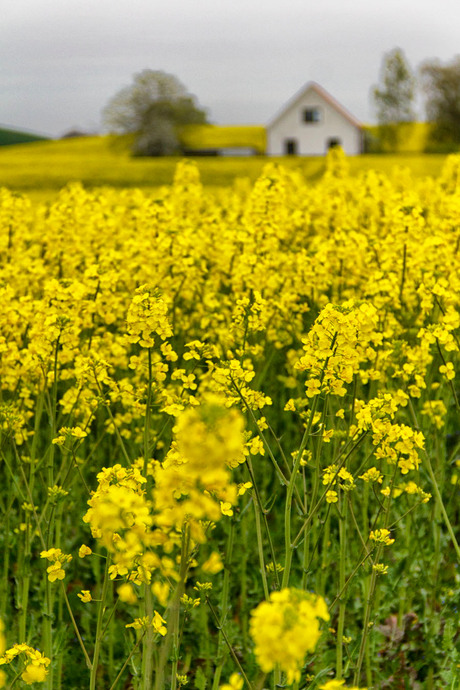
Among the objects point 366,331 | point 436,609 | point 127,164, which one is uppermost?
point 127,164

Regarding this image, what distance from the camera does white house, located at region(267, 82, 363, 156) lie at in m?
53.3

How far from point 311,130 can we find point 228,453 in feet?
177

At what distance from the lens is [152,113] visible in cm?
4912

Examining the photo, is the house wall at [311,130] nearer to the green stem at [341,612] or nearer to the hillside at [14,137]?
the hillside at [14,137]

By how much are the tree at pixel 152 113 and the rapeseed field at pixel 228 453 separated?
1672 inches

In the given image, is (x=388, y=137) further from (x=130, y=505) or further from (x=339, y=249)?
(x=130, y=505)

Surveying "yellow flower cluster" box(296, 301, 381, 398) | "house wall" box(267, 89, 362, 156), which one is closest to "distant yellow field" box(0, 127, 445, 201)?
"house wall" box(267, 89, 362, 156)

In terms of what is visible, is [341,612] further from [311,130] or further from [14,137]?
[14,137]

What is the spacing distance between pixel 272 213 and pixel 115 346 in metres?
1.51

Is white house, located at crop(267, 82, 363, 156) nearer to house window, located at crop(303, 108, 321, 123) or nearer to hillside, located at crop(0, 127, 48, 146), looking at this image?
house window, located at crop(303, 108, 321, 123)

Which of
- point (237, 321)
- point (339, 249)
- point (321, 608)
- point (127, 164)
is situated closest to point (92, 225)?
point (339, 249)

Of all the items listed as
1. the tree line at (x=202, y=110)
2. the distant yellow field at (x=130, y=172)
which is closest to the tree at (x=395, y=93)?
the tree line at (x=202, y=110)

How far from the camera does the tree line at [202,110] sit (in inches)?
1912

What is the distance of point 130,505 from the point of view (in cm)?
184
